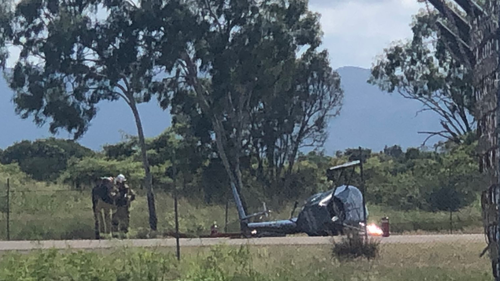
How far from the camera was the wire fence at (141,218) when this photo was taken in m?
21.2

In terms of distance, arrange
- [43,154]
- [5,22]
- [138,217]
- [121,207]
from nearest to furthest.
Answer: [121,207]
[138,217]
[5,22]
[43,154]

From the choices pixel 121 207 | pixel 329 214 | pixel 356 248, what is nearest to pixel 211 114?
pixel 121 207

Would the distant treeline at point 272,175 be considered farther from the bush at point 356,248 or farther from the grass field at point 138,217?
the bush at point 356,248

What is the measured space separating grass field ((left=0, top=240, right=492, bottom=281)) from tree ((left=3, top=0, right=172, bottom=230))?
15325 millimetres

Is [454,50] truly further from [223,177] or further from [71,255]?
[223,177]

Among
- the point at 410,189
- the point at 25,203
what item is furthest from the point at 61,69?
the point at 410,189

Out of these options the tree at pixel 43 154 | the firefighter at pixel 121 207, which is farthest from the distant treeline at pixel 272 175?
the firefighter at pixel 121 207

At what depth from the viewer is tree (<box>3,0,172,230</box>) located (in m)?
27.8

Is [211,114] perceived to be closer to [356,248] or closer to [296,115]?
[296,115]

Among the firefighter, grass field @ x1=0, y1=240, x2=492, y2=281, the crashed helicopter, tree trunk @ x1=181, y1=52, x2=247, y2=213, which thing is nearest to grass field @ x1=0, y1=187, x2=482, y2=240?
the firefighter

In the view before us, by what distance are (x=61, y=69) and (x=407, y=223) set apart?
1276 centimetres

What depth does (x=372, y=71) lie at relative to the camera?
47281mm

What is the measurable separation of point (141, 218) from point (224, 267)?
14.8 metres

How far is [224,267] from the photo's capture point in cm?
1078
